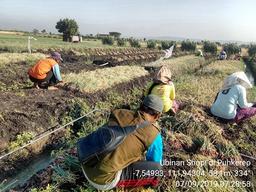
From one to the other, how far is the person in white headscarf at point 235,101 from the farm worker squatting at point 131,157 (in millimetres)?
3429

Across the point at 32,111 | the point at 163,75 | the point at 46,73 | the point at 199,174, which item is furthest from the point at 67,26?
the point at 199,174

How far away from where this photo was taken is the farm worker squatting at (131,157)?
4097mm

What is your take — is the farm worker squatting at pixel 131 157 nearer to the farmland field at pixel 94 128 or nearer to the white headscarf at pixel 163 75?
the farmland field at pixel 94 128

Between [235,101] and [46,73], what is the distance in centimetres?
521

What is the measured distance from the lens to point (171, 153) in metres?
5.68

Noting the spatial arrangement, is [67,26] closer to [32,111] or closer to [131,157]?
[32,111]

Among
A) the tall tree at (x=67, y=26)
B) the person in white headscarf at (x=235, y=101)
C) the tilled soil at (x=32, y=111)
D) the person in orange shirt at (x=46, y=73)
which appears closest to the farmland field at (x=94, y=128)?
the tilled soil at (x=32, y=111)

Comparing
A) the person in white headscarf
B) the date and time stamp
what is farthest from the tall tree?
the date and time stamp

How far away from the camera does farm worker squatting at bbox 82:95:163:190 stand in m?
4.10

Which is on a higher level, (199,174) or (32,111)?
(199,174)

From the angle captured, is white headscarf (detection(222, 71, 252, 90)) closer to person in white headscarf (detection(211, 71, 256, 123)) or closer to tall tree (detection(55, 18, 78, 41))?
person in white headscarf (detection(211, 71, 256, 123))

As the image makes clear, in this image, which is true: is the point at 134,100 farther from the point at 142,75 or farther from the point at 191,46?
the point at 191,46

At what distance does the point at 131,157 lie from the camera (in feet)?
13.8

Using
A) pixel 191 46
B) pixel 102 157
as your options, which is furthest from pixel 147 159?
pixel 191 46
